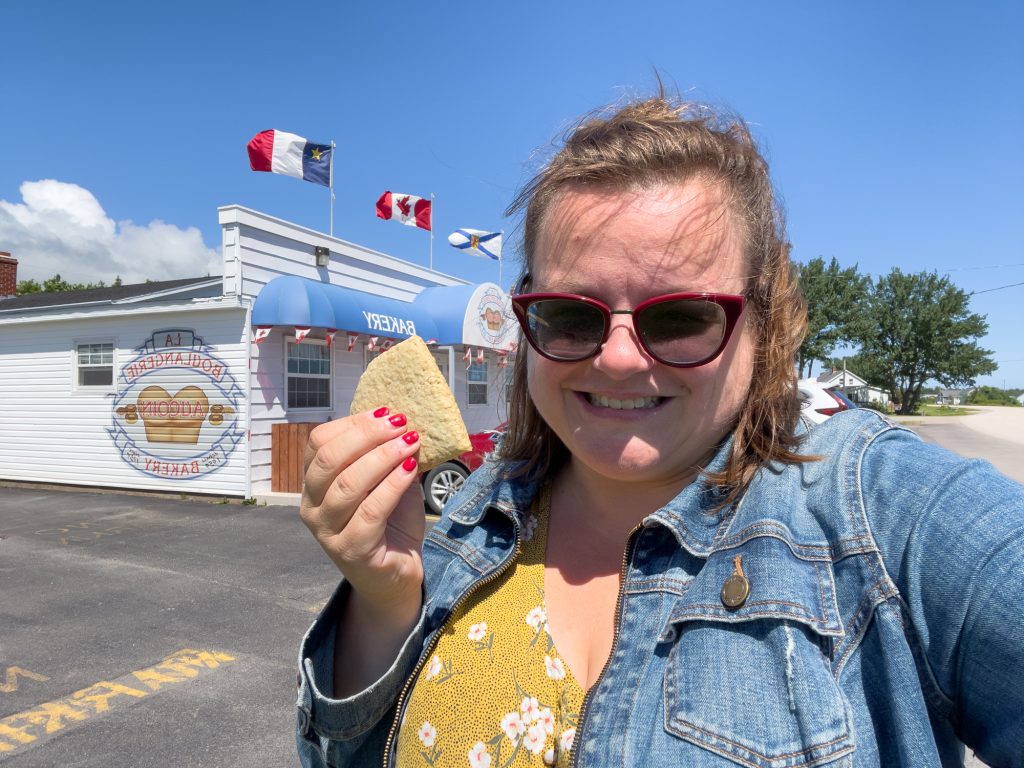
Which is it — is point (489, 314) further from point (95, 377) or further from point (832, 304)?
point (832, 304)

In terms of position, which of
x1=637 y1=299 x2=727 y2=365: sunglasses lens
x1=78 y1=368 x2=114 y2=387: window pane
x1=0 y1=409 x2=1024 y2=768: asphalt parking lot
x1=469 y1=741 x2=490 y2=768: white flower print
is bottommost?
x1=0 y1=409 x2=1024 y2=768: asphalt parking lot

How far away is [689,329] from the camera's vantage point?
1.28 metres

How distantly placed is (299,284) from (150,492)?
5.11m

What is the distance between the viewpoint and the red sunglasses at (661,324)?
1269mm

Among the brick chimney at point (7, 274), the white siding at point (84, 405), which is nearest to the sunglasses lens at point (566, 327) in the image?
the white siding at point (84, 405)

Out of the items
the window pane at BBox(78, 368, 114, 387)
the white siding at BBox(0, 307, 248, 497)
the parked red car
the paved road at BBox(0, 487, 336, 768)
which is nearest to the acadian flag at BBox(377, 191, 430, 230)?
the white siding at BBox(0, 307, 248, 497)

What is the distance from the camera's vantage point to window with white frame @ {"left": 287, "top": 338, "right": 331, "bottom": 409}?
39.4 feet

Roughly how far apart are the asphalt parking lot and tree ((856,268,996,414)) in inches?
2412

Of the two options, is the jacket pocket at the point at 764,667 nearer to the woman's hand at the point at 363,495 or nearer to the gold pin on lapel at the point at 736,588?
the gold pin on lapel at the point at 736,588

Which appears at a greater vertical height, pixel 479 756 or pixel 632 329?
pixel 632 329

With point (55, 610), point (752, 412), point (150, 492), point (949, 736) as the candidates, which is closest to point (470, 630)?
point (752, 412)

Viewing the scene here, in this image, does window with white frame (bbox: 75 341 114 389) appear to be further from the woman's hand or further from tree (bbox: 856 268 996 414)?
tree (bbox: 856 268 996 414)

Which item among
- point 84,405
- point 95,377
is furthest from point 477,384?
point 84,405

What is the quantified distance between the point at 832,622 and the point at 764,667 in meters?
0.13
